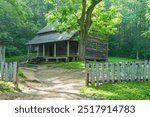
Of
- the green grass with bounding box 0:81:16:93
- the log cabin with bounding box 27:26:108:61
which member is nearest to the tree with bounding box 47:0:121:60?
the log cabin with bounding box 27:26:108:61

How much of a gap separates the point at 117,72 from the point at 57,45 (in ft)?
103

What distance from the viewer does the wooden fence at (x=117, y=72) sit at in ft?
55.6

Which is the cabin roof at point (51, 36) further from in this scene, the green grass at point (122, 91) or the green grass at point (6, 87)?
the green grass at point (6, 87)

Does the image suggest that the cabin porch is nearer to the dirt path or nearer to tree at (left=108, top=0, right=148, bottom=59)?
tree at (left=108, top=0, right=148, bottom=59)

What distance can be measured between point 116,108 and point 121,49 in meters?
59.1

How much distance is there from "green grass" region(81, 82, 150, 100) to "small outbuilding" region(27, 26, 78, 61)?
25.1 metres

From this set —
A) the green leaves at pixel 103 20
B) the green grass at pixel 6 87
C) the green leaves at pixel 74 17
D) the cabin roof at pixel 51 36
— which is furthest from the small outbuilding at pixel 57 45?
the green grass at pixel 6 87

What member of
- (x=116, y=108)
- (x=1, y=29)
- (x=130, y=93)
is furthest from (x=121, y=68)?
(x=1, y=29)

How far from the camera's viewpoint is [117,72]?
17.2 meters

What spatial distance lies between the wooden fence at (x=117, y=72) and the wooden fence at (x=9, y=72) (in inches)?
151

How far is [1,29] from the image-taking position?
55688 mm

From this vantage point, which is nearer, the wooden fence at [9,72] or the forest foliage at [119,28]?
the wooden fence at [9,72]

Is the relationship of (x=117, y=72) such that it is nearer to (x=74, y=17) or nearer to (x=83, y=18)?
(x=83, y=18)

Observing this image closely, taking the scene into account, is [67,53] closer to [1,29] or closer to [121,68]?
[1,29]
